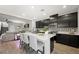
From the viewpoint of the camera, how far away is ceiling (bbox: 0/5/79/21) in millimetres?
1746

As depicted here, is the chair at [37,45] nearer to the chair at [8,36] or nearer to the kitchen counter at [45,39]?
the kitchen counter at [45,39]

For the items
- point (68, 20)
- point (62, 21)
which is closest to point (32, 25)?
point (62, 21)

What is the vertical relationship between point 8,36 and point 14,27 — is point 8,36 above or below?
below

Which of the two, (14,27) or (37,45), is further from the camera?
(37,45)

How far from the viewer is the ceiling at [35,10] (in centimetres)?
175

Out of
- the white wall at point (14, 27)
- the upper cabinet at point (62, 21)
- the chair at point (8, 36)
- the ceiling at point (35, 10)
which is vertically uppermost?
the ceiling at point (35, 10)

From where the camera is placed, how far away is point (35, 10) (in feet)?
5.94

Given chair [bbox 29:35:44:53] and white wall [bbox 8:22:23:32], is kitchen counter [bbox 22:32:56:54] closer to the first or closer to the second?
chair [bbox 29:35:44:53]

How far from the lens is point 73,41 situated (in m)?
2.52

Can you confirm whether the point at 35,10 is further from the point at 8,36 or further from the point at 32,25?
the point at 8,36

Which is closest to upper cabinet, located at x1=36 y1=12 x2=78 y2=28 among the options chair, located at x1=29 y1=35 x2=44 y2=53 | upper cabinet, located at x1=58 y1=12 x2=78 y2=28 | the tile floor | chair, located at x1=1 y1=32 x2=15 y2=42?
upper cabinet, located at x1=58 y1=12 x2=78 y2=28

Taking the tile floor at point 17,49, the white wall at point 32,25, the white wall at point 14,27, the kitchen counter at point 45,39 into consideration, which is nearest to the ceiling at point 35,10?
the white wall at point 32,25

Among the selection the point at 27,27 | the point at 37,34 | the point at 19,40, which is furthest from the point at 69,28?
the point at 19,40

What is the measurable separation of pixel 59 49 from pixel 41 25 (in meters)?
0.77
